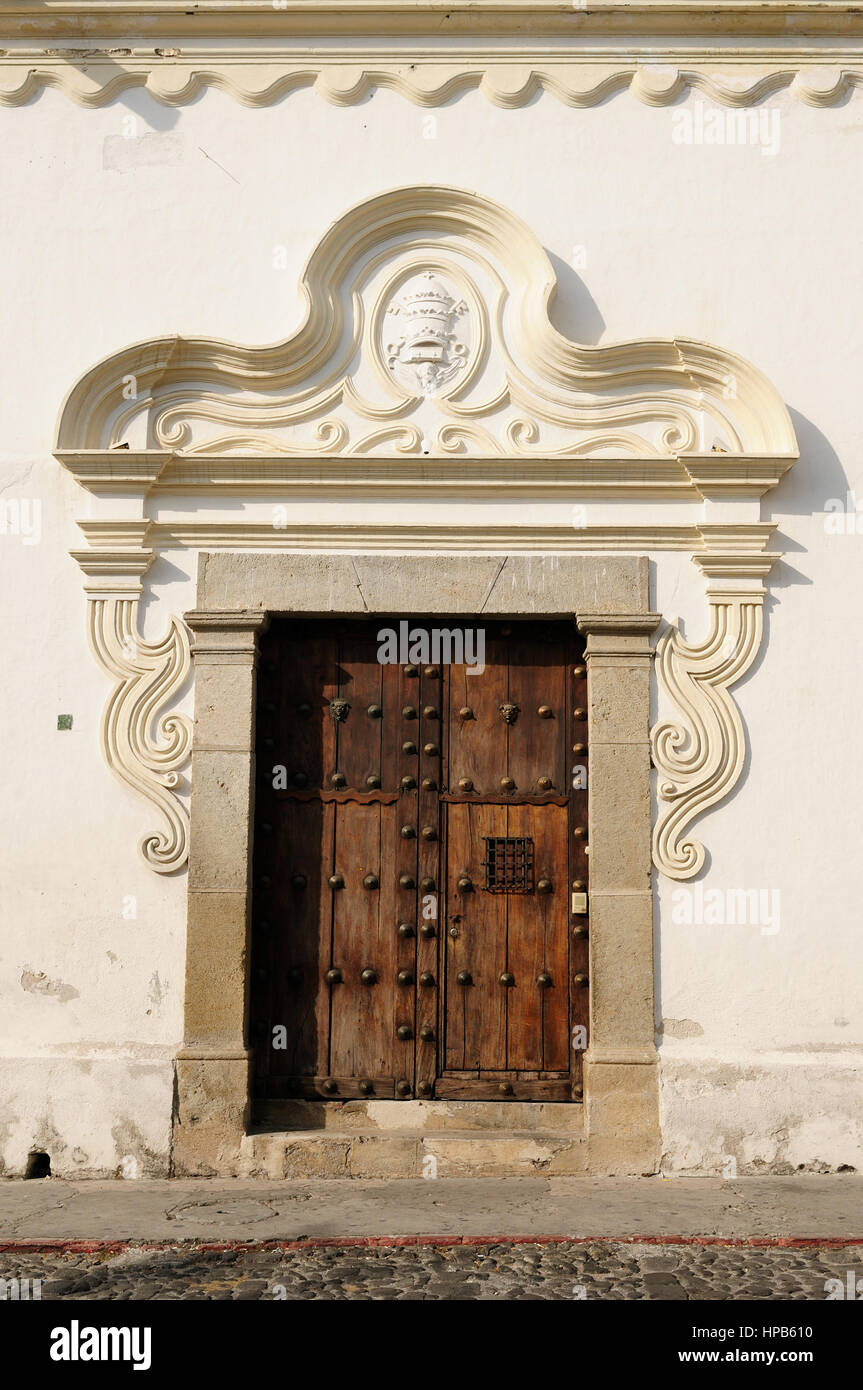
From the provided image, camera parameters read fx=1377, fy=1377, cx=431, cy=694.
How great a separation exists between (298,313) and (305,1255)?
421cm

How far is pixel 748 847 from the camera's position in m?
6.26

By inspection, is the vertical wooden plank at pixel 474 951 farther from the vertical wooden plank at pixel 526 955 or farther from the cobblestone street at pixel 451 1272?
the cobblestone street at pixel 451 1272

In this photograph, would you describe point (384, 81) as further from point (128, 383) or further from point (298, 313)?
point (128, 383)

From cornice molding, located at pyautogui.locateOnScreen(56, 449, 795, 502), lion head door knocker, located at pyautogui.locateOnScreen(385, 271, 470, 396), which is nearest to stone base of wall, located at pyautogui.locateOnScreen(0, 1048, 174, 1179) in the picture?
cornice molding, located at pyautogui.locateOnScreen(56, 449, 795, 502)

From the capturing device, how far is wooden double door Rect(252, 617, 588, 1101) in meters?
6.31

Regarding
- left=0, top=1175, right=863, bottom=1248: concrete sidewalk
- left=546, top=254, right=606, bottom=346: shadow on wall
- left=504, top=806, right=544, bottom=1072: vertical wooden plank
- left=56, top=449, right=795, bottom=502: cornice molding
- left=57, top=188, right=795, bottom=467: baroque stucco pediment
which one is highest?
left=546, top=254, right=606, bottom=346: shadow on wall

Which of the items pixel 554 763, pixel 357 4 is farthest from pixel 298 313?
pixel 554 763

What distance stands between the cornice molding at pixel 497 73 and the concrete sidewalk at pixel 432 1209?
16.7ft

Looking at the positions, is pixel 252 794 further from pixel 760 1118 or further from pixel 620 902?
pixel 760 1118

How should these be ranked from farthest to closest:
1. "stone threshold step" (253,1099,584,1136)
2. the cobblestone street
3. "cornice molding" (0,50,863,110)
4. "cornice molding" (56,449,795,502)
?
"cornice molding" (0,50,863,110) → "cornice molding" (56,449,795,502) → "stone threshold step" (253,1099,584,1136) → the cobblestone street

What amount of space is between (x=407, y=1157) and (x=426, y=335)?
12.4ft

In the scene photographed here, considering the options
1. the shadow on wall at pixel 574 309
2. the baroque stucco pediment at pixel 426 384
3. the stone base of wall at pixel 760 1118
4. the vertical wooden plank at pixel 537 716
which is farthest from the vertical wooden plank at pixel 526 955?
the shadow on wall at pixel 574 309

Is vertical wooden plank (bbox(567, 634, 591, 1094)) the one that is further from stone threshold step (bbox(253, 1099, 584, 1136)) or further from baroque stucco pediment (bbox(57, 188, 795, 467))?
baroque stucco pediment (bbox(57, 188, 795, 467))

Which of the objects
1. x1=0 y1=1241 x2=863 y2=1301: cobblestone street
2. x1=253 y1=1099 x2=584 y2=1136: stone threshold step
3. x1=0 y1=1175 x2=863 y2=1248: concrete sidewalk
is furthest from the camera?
x1=253 y1=1099 x2=584 y2=1136: stone threshold step
